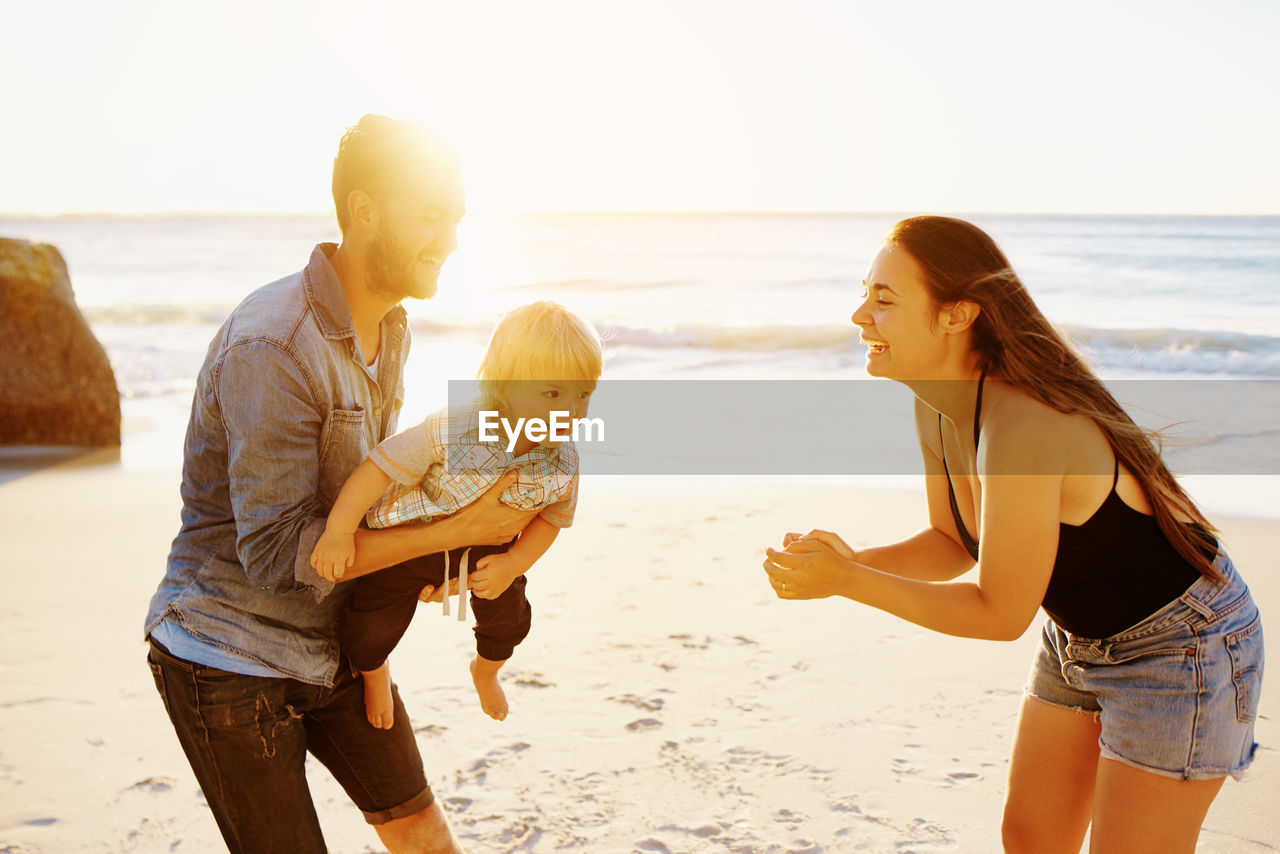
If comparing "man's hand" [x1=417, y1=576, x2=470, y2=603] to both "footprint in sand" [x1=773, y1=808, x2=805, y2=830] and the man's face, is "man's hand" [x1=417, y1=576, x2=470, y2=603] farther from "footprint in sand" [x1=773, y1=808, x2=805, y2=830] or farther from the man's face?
"footprint in sand" [x1=773, y1=808, x2=805, y2=830]

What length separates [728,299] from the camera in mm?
25438

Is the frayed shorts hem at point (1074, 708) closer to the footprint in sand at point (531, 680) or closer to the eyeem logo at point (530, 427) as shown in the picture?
the eyeem logo at point (530, 427)

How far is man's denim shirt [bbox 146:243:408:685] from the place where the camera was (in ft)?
7.30

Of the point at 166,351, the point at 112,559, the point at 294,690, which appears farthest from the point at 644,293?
the point at 294,690

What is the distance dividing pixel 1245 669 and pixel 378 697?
2.17 metres

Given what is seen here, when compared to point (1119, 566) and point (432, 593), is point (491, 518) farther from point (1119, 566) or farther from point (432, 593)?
point (1119, 566)

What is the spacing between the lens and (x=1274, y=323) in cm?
1888

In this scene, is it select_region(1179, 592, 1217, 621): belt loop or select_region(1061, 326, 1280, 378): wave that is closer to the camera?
select_region(1179, 592, 1217, 621): belt loop

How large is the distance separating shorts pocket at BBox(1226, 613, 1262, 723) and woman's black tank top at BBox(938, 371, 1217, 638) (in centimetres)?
17

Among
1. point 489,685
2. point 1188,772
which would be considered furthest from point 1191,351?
point 489,685

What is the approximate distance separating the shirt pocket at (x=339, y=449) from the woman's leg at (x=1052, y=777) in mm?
1957

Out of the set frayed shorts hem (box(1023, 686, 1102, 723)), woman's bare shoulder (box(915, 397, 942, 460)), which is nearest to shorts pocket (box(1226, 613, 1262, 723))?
frayed shorts hem (box(1023, 686, 1102, 723))

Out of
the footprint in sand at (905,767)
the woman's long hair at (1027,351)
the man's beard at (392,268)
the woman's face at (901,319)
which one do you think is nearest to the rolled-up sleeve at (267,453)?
the man's beard at (392,268)

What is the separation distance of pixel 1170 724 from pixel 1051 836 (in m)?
0.61
